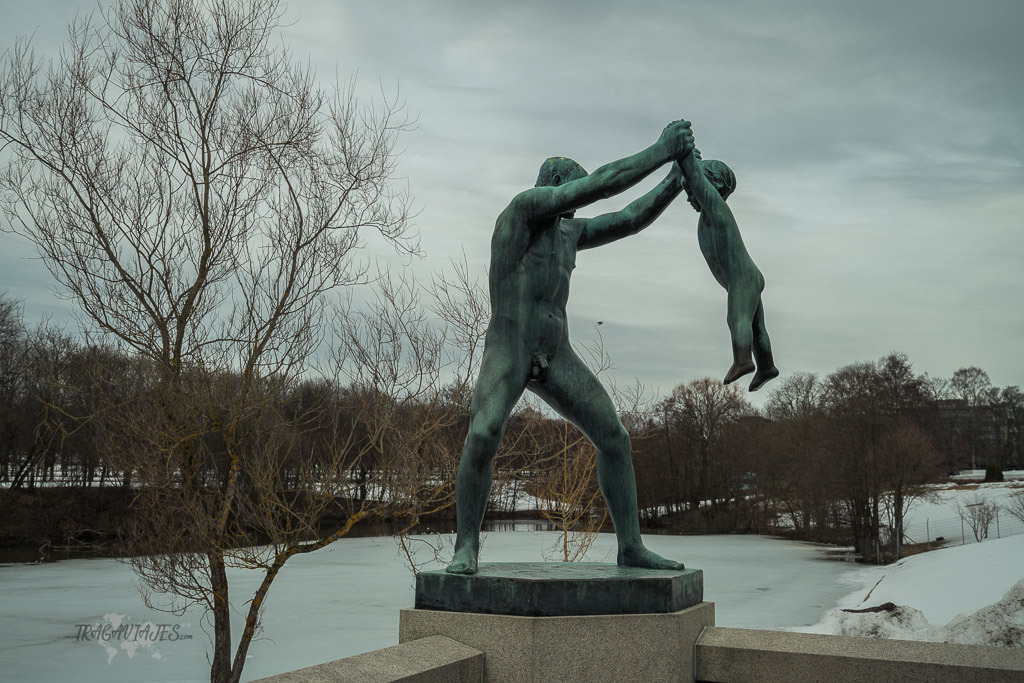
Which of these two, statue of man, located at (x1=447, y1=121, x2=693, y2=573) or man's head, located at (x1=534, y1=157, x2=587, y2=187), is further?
man's head, located at (x1=534, y1=157, x2=587, y2=187)

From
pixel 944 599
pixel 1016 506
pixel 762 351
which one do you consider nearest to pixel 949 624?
pixel 944 599

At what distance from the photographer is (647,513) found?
148 feet

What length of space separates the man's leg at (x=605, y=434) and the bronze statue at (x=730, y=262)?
648mm

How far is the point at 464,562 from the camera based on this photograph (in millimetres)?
3350

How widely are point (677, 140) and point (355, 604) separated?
17165 mm

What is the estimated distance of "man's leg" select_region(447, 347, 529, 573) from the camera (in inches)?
134

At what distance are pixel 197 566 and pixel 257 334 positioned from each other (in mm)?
3514

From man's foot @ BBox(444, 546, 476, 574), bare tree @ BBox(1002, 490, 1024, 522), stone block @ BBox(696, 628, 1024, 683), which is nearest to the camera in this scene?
stone block @ BBox(696, 628, 1024, 683)

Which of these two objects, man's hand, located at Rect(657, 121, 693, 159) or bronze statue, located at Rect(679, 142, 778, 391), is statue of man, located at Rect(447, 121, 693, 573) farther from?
bronze statue, located at Rect(679, 142, 778, 391)

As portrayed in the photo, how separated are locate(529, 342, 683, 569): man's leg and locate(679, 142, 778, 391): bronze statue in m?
0.65

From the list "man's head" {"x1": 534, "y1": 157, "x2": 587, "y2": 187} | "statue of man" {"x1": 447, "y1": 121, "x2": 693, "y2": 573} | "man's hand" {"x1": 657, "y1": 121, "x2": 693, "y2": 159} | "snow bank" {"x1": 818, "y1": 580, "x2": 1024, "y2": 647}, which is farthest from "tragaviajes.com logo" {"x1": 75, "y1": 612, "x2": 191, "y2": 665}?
"man's hand" {"x1": 657, "y1": 121, "x2": 693, "y2": 159}

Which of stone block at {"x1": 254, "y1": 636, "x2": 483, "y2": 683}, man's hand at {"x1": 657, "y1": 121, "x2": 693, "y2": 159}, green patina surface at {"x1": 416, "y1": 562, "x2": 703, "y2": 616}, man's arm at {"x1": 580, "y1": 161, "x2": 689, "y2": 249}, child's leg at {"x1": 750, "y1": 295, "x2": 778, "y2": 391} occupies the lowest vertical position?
stone block at {"x1": 254, "y1": 636, "x2": 483, "y2": 683}

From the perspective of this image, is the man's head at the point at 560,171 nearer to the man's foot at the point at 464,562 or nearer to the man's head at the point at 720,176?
the man's head at the point at 720,176

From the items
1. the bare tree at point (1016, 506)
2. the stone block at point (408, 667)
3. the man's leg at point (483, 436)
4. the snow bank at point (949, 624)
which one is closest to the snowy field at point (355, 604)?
the snow bank at point (949, 624)
